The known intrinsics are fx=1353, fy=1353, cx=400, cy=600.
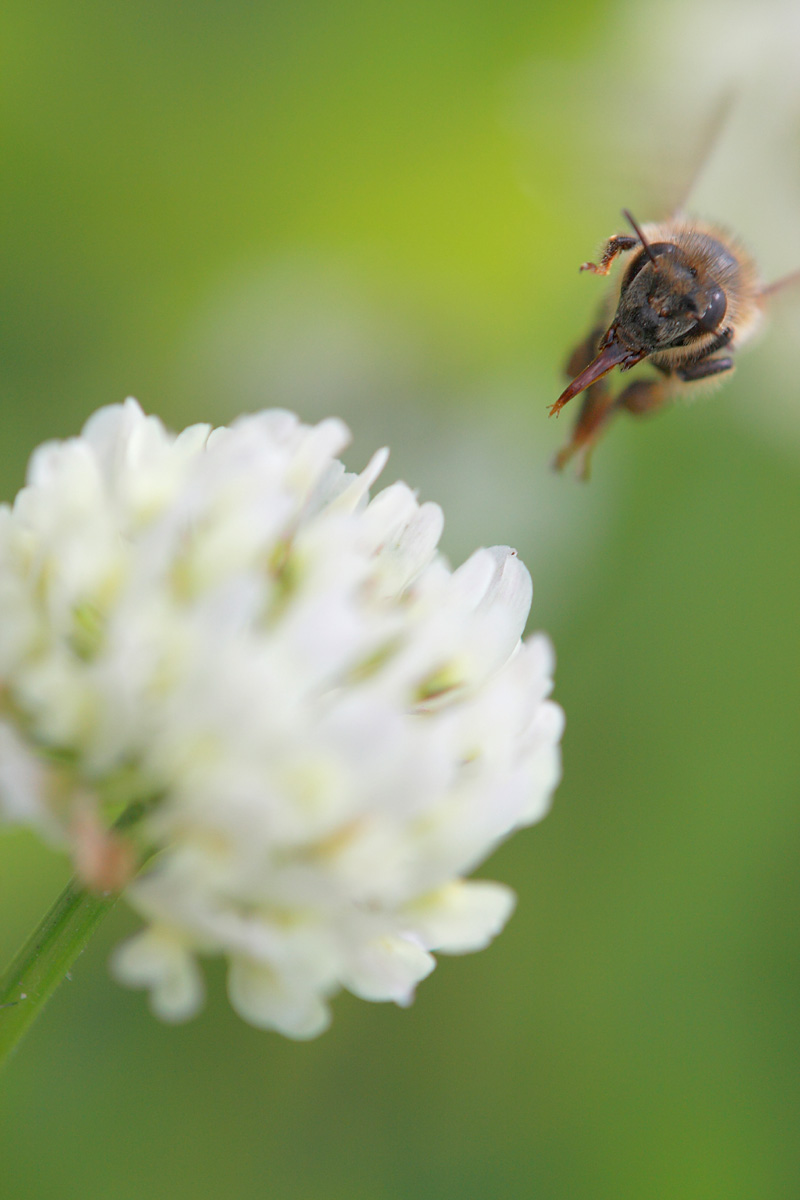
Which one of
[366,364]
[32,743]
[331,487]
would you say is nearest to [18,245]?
[366,364]

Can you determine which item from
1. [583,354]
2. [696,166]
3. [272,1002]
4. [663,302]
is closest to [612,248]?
[663,302]

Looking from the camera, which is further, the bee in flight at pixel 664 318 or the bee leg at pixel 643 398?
the bee leg at pixel 643 398

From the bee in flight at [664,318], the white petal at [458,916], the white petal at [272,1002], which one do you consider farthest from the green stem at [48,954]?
the bee in flight at [664,318]

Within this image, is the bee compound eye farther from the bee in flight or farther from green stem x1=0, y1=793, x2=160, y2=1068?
green stem x1=0, y1=793, x2=160, y2=1068

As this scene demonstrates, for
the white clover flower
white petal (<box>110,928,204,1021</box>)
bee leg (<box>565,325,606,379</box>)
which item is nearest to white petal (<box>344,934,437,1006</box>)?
the white clover flower

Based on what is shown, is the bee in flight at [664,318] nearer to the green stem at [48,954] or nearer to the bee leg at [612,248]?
the bee leg at [612,248]

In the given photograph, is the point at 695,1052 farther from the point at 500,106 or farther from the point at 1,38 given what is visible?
the point at 1,38

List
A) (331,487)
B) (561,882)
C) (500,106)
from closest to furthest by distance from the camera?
(331,487) → (561,882) → (500,106)
